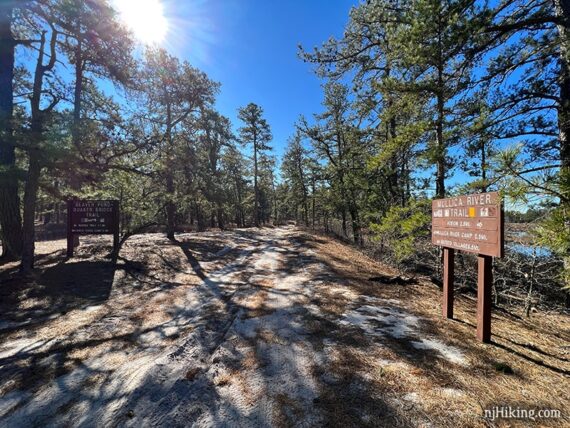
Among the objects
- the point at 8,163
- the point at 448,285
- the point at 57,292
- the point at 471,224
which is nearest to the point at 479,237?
the point at 471,224

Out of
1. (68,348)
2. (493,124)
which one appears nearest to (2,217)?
(68,348)

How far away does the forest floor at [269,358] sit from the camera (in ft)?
7.92

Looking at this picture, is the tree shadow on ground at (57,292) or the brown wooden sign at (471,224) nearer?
the brown wooden sign at (471,224)

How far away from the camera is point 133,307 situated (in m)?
5.41

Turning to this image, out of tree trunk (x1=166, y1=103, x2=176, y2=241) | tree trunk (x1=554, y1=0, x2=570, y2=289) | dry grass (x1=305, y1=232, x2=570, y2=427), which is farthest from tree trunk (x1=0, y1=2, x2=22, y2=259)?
tree trunk (x1=554, y1=0, x2=570, y2=289)

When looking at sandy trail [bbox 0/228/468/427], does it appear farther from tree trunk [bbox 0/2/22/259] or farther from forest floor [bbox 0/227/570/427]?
tree trunk [bbox 0/2/22/259]

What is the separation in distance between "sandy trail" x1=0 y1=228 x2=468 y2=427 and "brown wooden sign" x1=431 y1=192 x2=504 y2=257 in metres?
1.32

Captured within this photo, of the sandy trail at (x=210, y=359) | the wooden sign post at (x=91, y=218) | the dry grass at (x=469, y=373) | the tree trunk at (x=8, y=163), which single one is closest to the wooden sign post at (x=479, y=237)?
the dry grass at (x=469, y=373)

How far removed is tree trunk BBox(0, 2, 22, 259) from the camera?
7.68m

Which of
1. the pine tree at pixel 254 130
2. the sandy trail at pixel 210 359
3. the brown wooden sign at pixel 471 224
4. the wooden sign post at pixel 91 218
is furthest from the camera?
the pine tree at pixel 254 130

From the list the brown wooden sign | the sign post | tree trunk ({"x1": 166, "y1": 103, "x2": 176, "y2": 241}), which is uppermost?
tree trunk ({"x1": 166, "y1": 103, "x2": 176, "y2": 241})

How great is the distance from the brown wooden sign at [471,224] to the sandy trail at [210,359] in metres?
1.32

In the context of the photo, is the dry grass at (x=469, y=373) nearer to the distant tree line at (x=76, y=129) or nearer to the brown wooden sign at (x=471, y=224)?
the brown wooden sign at (x=471, y=224)

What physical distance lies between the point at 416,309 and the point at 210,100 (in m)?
14.7
